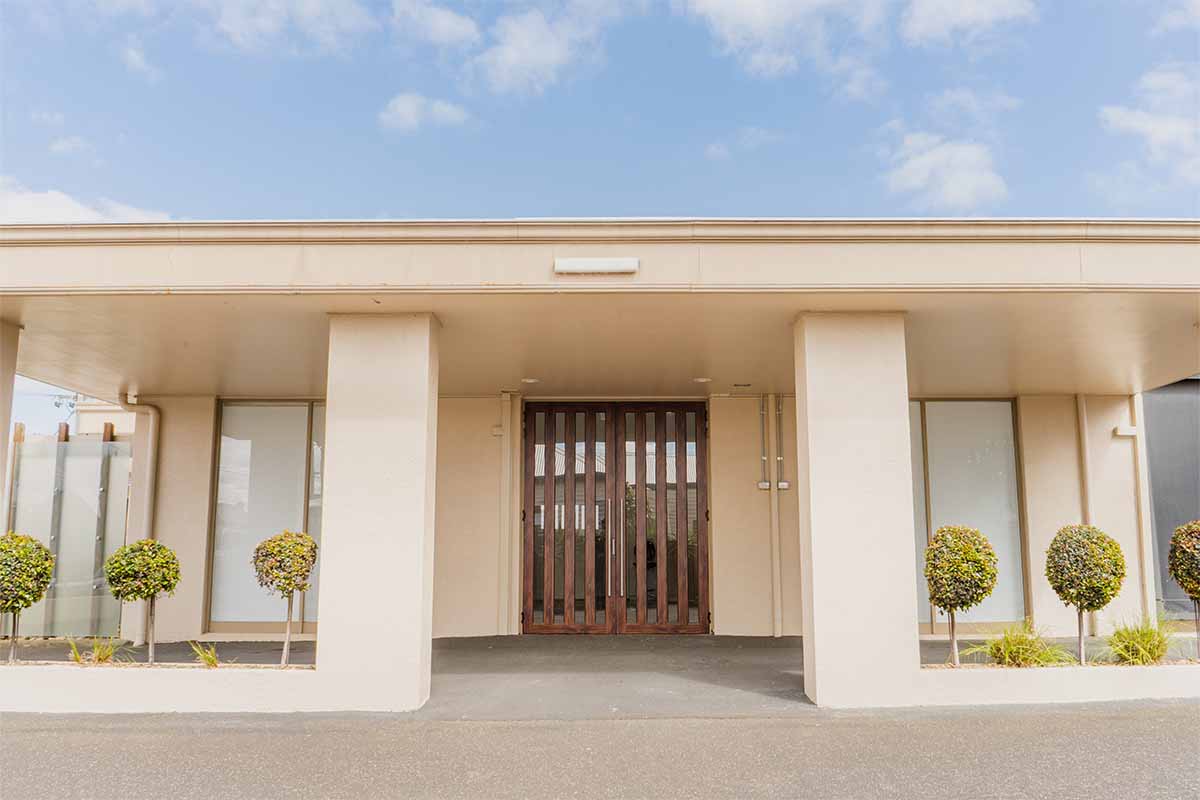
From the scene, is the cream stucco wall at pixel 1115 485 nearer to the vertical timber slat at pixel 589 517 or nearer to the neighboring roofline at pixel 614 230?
the neighboring roofline at pixel 614 230

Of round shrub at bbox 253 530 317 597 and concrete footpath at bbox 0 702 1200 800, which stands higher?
round shrub at bbox 253 530 317 597

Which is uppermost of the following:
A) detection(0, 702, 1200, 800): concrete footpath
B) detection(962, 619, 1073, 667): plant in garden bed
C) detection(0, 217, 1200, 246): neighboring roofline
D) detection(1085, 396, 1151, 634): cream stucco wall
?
detection(0, 217, 1200, 246): neighboring roofline

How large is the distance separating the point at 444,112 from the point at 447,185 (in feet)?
6.60

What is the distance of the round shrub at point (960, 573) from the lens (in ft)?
16.8

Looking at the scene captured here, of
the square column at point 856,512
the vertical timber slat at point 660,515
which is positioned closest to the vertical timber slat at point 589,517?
the vertical timber slat at point 660,515

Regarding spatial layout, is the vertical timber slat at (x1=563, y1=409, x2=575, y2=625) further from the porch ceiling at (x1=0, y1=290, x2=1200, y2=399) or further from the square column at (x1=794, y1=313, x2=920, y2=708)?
the square column at (x1=794, y1=313, x2=920, y2=708)

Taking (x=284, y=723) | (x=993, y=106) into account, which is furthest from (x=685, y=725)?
(x=993, y=106)

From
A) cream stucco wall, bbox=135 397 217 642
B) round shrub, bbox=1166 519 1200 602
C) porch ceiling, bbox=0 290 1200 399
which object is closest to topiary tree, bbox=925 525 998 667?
round shrub, bbox=1166 519 1200 602

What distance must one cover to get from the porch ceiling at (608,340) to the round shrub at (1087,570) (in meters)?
1.59

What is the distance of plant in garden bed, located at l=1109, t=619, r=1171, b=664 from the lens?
17.4 ft

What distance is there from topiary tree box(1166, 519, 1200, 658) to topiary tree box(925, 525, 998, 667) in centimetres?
151

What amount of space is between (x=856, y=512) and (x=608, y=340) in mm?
2262

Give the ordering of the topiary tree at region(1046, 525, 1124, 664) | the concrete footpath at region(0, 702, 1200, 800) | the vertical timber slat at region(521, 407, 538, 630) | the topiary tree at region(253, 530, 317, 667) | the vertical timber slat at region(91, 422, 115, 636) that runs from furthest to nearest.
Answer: the vertical timber slat at region(91, 422, 115, 636) < the vertical timber slat at region(521, 407, 538, 630) < the topiary tree at region(1046, 525, 1124, 664) < the topiary tree at region(253, 530, 317, 667) < the concrete footpath at region(0, 702, 1200, 800)

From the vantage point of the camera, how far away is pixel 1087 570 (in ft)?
17.4
